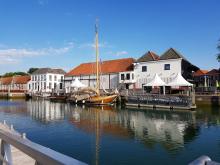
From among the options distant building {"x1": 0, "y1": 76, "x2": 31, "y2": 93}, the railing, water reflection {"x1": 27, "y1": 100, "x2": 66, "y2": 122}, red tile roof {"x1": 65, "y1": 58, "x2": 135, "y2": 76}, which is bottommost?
water reflection {"x1": 27, "y1": 100, "x2": 66, "y2": 122}

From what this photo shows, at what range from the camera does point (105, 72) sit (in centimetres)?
6669

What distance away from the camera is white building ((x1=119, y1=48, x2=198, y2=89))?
52500 mm

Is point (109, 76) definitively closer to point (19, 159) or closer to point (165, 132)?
point (165, 132)

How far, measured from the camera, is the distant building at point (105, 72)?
2517 inches

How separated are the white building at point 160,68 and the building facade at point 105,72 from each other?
2553 millimetres

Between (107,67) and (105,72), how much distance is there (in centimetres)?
224

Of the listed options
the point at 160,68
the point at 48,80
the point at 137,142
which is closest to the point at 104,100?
the point at 160,68

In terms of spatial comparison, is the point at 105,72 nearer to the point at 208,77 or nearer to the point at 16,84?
the point at 208,77

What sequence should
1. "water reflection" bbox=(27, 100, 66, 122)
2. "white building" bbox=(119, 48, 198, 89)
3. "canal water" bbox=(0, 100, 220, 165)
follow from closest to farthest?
"canal water" bbox=(0, 100, 220, 165), "water reflection" bbox=(27, 100, 66, 122), "white building" bbox=(119, 48, 198, 89)

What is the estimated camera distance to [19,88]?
102 meters

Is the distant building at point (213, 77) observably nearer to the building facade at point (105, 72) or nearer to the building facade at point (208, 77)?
the building facade at point (208, 77)

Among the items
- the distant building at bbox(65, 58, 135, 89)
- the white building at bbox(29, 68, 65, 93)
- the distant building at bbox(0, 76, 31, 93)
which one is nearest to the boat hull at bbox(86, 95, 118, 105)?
the distant building at bbox(65, 58, 135, 89)

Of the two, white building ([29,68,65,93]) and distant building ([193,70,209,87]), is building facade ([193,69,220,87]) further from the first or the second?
white building ([29,68,65,93])

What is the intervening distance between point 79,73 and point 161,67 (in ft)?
90.9
